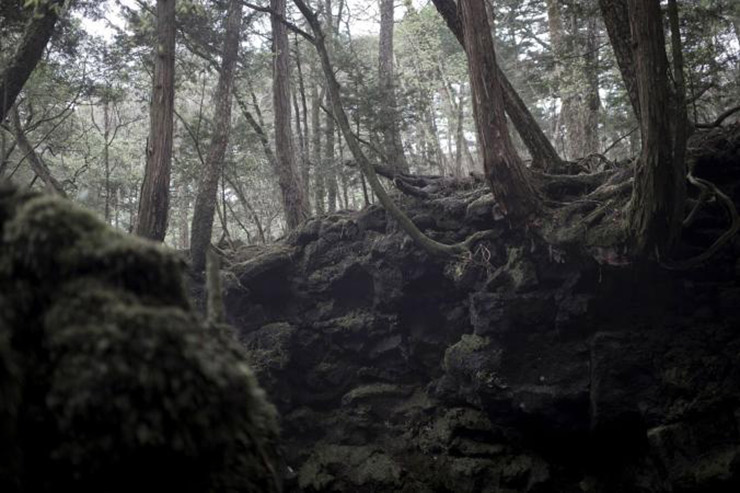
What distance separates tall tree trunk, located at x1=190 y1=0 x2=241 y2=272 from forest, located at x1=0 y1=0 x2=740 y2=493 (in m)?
0.05

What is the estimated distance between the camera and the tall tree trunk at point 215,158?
10.9 metres

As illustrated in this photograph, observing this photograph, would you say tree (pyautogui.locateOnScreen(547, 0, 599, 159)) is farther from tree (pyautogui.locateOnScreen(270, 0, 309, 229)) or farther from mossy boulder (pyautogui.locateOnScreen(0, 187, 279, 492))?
mossy boulder (pyautogui.locateOnScreen(0, 187, 279, 492))

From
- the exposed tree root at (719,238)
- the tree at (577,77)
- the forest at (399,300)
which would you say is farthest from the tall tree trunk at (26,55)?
A: the exposed tree root at (719,238)

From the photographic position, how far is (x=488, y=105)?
24.2 ft

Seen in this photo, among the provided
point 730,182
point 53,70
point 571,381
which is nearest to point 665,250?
point 730,182

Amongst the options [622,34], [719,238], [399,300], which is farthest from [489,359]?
[622,34]

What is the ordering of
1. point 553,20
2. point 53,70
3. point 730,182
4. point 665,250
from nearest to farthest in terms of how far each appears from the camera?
point 665,250, point 730,182, point 53,70, point 553,20

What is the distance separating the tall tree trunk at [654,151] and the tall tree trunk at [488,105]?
67.7 inches

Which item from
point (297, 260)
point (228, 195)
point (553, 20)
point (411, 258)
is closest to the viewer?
point (411, 258)

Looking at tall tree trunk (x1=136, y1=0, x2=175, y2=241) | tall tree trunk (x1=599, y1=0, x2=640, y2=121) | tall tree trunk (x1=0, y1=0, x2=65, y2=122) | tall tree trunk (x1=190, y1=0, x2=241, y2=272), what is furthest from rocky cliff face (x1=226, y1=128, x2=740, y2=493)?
tall tree trunk (x1=0, y1=0, x2=65, y2=122)

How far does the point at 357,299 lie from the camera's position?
10602mm

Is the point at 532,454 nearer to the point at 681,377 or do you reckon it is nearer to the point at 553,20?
the point at 681,377

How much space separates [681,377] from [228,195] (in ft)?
73.4

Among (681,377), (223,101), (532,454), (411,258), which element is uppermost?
(223,101)
